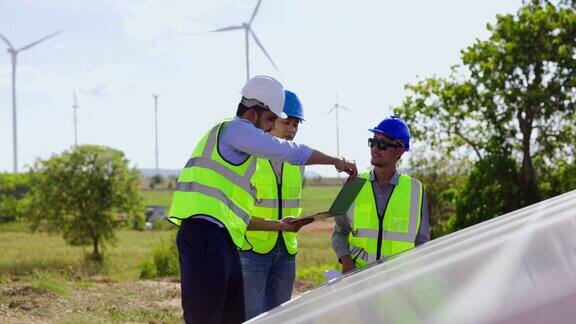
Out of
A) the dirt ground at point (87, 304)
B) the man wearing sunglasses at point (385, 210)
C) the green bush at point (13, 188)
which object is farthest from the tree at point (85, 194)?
the man wearing sunglasses at point (385, 210)

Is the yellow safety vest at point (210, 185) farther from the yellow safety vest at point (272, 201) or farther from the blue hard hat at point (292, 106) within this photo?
the blue hard hat at point (292, 106)

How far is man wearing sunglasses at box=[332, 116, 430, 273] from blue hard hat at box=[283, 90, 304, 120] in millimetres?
772

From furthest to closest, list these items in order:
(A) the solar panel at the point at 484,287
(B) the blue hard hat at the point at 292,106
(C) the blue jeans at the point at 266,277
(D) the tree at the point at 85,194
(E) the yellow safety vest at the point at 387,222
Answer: (D) the tree at the point at 85,194, (B) the blue hard hat at the point at 292,106, (C) the blue jeans at the point at 266,277, (E) the yellow safety vest at the point at 387,222, (A) the solar panel at the point at 484,287

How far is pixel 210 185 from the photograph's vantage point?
383 centimetres

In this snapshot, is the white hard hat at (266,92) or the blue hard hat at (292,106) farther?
the blue hard hat at (292,106)

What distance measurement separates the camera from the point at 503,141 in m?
25.5

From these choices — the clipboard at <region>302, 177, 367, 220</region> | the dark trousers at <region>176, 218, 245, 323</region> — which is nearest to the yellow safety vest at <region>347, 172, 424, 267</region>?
the clipboard at <region>302, 177, 367, 220</region>

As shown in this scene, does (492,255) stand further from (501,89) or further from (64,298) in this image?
(501,89)

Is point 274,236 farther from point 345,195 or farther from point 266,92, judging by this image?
point 266,92

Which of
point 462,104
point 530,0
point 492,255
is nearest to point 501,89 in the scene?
point 462,104

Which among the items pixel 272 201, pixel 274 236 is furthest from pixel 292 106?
pixel 274 236

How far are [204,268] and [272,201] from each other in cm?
121

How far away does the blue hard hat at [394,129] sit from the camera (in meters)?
4.27

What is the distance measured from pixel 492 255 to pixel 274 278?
356cm
